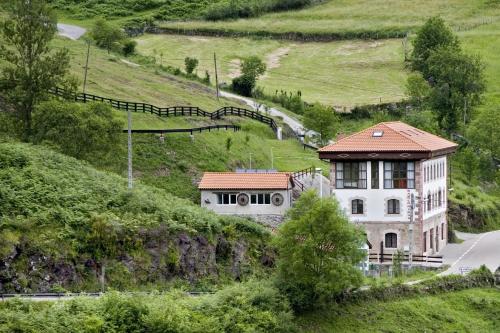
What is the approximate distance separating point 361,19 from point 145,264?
11999 cm

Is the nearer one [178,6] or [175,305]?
[175,305]

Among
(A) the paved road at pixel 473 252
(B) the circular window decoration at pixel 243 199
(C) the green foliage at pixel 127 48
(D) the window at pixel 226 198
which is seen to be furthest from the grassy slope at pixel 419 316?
(C) the green foliage at pixel 127 48

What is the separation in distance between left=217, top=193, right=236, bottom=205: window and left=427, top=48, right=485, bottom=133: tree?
1722 inches

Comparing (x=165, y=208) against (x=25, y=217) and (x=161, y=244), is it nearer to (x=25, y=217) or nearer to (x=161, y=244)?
(x=161, y=244)

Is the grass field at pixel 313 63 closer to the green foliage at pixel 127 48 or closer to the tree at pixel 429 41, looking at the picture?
the tree at pixel 429 41

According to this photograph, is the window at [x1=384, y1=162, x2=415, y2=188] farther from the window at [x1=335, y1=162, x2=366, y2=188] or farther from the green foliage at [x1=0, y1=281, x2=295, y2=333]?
the green foliage at [x1=0, y1=281, x2=295, y2=333]

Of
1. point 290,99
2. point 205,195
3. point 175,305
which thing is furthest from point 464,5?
point 175,305

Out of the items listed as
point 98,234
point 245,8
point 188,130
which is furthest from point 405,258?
point 245,8

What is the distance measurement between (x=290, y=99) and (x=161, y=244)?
6817 cm

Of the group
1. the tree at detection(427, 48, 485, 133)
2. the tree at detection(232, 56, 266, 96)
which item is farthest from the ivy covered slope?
the tree at detection(232, 56, 266, 96)

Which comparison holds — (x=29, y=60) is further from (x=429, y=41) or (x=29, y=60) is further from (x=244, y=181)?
(x=429, y=41)

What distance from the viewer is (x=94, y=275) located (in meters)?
64.7

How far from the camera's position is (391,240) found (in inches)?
3184

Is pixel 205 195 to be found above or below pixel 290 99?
below
